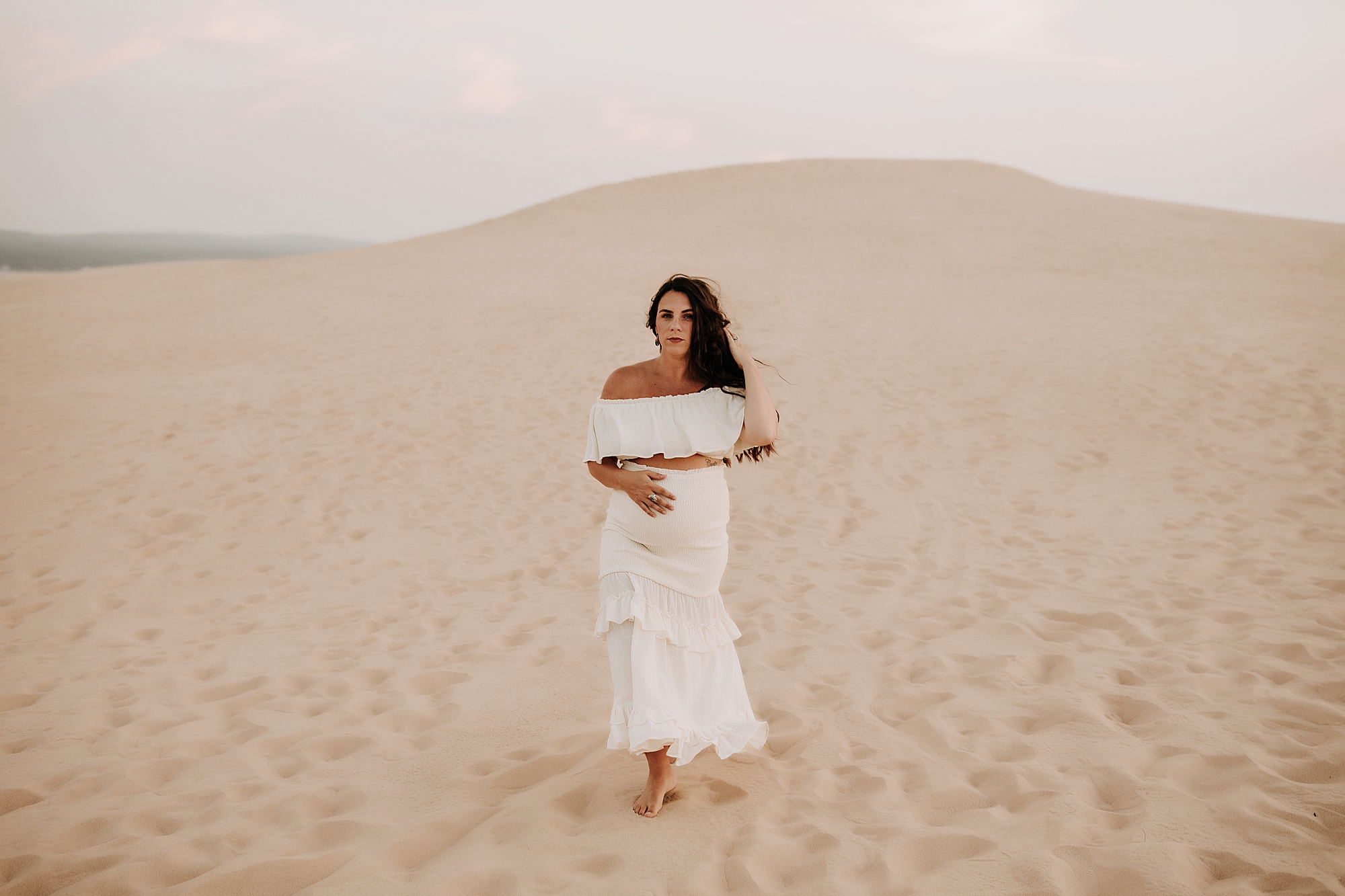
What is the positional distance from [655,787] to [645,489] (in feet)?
3.87

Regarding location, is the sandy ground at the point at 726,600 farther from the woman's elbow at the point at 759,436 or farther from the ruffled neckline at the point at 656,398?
the ruffled neckline at the point at 656,398

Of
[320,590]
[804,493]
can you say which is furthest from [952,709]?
[320,590]

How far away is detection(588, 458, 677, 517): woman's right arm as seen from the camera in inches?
124

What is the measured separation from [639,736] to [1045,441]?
775cm

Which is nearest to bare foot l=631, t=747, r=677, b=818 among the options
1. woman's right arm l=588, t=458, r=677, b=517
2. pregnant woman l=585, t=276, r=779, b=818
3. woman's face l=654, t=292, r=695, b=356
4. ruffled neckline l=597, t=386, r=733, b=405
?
pregnant woman l=585, t=276, r=779, b=818

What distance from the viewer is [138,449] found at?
9031 millimetres

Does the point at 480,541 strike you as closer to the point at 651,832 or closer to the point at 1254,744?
the point at 651,832

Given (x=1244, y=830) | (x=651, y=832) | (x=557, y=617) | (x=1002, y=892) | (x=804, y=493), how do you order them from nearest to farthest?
(x=1002, y=892), (x=1244, y=830), (x=651, y=832), (x=557, y=617), (x=804, y=493)

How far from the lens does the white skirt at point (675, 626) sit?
3047 millimetres

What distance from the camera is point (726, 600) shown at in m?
5.62

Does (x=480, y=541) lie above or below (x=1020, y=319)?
below

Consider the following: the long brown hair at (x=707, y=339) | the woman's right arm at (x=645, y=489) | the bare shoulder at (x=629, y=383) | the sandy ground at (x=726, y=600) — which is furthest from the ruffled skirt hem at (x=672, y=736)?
the bare shoulder at (x=629, y=383)

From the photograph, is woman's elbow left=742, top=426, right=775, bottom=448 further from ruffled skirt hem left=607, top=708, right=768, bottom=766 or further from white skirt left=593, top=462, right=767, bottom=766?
ruffled skirt hem left=607, top=708, right=768, bottom=766

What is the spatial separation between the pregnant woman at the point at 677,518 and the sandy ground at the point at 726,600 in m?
0.38
